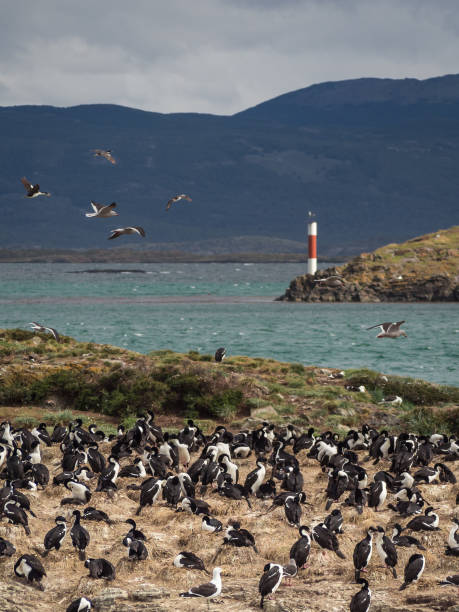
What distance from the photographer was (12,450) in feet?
72.6

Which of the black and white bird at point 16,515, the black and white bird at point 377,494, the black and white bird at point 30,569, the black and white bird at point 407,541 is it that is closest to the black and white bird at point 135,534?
the black and white bird at point 30,569

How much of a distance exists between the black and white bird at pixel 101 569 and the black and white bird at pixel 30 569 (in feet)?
2.74

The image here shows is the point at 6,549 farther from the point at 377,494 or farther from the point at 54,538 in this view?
the point at 377,494

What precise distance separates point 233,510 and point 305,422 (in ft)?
32.7

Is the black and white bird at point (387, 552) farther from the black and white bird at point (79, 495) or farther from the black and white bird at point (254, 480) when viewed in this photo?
the black and white bird at point (79, 495)

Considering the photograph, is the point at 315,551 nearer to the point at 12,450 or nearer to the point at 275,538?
the point at 275,538

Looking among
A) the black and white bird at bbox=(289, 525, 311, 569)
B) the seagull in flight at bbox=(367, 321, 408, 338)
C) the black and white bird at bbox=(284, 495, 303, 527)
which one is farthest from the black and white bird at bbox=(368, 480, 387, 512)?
the seagull in flight at bbox=(367, 321, 408, 338)

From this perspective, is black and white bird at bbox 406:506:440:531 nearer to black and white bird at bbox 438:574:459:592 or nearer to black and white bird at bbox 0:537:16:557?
black and white bird at bbox 438:574:459:592

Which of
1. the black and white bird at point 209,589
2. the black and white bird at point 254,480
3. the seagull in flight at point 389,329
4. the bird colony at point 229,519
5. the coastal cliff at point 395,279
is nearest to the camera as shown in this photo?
the black and white bird at point 209,589

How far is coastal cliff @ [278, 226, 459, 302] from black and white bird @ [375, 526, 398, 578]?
115 metres

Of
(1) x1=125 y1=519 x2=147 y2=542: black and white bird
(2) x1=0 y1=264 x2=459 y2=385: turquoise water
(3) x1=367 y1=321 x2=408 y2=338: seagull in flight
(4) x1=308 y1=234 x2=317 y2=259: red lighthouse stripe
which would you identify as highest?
(4) x1=308 y1=234 x2=317 y2=259: red lighthouse stripe

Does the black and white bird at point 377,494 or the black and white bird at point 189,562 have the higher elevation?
the black and white bird at point 377,494

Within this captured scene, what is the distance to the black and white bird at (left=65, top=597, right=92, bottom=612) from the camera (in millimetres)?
14523

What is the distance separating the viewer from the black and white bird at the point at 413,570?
1523 centimetres
